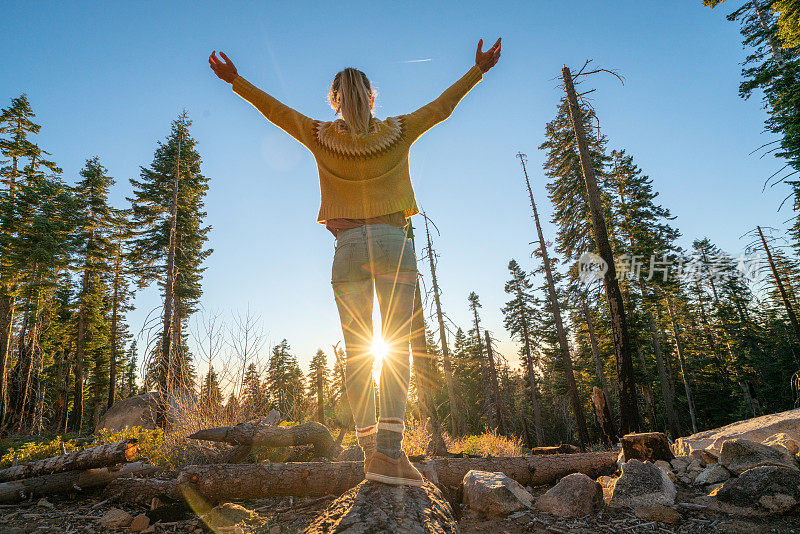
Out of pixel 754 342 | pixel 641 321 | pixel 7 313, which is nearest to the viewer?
pixel 7 313

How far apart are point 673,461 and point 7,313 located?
24613mm

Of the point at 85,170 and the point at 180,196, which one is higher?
the point at 85,170

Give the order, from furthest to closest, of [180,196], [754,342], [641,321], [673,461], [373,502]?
[754,342] < [641,321] < [180,196] < [673,461] < [373,502]

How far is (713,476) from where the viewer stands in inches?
150

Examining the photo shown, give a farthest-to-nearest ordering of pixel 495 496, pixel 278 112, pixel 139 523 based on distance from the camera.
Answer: pixel 495 496 < pixel 139 523 < pixel 278 112

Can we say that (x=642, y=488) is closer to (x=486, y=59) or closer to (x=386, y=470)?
(x=386, y=470)

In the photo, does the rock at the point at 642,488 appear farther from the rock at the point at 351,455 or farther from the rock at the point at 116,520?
the rock at the point at 116,520

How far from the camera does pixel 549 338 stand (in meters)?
27.7

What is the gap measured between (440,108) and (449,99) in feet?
0.29

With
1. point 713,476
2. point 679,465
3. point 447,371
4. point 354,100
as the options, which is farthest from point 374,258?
point 447,371

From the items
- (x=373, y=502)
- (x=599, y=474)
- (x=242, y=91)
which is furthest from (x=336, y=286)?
(x=599, y=474)

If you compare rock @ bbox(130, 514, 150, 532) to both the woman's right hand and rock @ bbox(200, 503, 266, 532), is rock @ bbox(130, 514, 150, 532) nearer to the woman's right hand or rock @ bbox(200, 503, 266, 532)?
rock @ bbox(200, 503, 266, 532)

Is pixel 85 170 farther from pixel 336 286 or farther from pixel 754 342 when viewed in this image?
pixel 754 342

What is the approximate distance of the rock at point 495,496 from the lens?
323 centimetres
